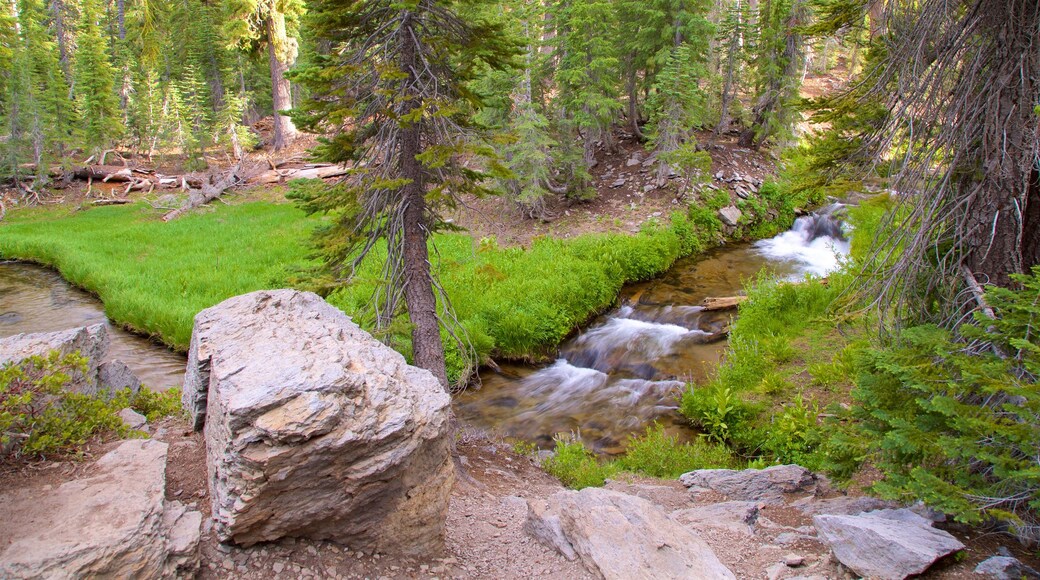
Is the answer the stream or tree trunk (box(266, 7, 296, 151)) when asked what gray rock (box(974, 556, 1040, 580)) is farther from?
tree trunk (box(266, 7, 296, 151))

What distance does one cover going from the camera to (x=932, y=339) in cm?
444

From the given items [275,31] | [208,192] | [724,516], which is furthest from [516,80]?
[275,31]

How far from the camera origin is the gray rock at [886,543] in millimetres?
3824

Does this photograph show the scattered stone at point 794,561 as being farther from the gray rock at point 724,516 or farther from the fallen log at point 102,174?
the fallen log at point 102,174

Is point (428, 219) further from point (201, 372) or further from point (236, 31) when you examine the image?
point (236, 31)

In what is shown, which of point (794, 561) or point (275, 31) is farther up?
point (275, 31)

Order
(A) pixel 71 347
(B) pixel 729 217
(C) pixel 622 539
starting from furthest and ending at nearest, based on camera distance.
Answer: (B) pixel 729 217, (A) pixel 71 347, (C) pixel 622 539

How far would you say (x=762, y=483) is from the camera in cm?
646

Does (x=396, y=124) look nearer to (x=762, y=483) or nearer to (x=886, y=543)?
(x=762, y=483)

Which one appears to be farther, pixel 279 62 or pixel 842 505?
pixel 279 62

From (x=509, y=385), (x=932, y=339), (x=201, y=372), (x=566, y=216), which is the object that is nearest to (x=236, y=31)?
(x=566, y=216)

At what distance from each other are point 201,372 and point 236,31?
26.5 meters

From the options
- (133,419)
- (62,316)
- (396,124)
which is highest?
(396,124)

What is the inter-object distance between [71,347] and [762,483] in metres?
8.01
